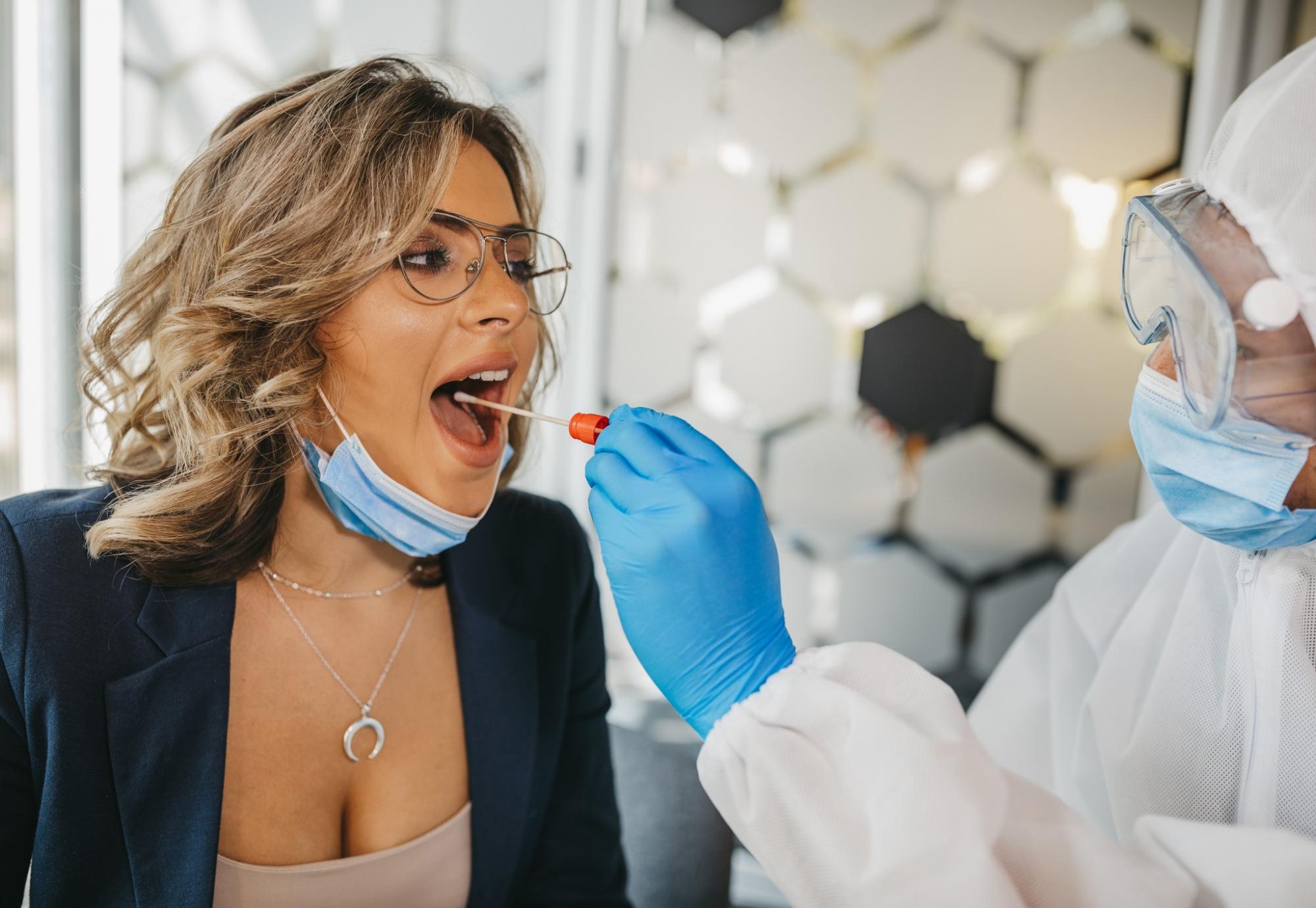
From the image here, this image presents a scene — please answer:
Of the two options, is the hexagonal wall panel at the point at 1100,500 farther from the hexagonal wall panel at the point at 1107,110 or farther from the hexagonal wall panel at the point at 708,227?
the hexagonal wall panel at the point at 708,227

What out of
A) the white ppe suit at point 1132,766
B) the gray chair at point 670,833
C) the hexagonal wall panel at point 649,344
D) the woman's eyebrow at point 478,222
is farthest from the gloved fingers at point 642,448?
the hexagonal wall panel at point 649,344

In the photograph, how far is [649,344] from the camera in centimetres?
214

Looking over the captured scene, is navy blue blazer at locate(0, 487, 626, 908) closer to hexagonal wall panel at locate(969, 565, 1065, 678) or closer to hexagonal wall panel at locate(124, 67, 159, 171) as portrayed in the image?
hexagonal wall panel at locate(124, 67, 159, 171)

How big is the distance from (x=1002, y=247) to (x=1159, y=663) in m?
1.22

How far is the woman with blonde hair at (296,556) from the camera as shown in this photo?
3.13ft

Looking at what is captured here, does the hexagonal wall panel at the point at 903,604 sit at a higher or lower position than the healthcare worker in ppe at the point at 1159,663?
lower

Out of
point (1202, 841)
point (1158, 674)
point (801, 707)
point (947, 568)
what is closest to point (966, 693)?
point (947, 568)

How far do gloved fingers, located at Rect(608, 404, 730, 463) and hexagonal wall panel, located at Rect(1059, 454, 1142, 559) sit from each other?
1.48 m

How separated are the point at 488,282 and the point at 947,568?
1.46 m

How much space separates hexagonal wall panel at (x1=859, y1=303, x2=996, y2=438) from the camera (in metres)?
2.07

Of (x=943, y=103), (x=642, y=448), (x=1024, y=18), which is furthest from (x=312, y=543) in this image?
(x=1024, y=18)

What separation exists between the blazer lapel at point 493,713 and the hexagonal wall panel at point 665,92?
121cm

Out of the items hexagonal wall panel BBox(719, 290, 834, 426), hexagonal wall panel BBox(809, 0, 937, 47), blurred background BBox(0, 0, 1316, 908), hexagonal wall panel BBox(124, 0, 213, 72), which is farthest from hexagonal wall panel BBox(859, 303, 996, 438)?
hexagonal wall panel BBox(124, 0, 213, 72)

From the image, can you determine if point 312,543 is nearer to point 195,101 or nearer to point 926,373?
→ point 195,101
